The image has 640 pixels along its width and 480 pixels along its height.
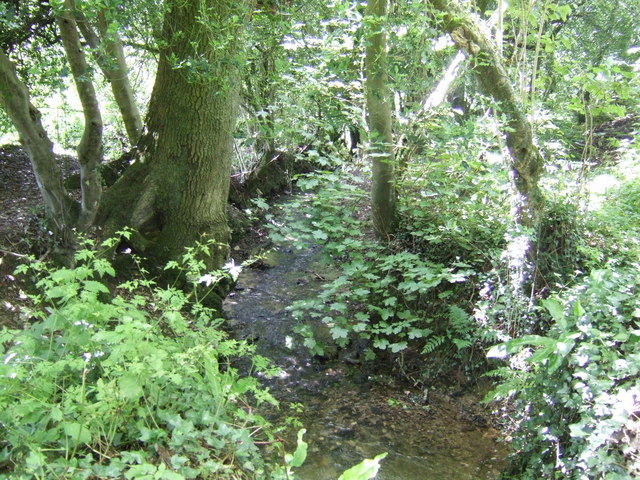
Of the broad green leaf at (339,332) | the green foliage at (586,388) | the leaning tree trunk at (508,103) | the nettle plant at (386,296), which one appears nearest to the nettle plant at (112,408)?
the green foliage at (586,388)

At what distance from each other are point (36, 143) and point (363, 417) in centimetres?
401

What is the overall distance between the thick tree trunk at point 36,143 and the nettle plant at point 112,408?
272 cm

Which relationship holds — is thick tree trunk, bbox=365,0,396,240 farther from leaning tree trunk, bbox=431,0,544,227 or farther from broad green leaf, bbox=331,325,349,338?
broad green leaf, bbox=331,325,349,338

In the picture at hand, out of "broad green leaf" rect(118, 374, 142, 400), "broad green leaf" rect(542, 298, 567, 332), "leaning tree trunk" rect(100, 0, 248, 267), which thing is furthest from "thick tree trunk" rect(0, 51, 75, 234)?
"broad green leaf" rect(542, 298, 567, 332)

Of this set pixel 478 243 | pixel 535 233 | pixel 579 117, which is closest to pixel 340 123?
pixel 478 243

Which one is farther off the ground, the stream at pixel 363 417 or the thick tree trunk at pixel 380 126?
the thick tree trunk at pixel 380 126

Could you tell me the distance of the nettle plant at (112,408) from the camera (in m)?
1.85

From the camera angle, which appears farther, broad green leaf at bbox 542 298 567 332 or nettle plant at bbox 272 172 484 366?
nettle plant at bbox 272 172 484 366

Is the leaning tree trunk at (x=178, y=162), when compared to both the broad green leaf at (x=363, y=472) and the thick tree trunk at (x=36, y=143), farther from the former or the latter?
the broad green leaf at (x=363, y=472)

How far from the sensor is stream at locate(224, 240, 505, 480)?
3.82 metres

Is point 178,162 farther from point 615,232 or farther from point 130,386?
point 615,232

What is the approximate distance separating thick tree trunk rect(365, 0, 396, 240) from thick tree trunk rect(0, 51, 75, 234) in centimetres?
322

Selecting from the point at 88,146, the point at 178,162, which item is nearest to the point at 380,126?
the point at 178,162

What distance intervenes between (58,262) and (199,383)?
3.18 meters
